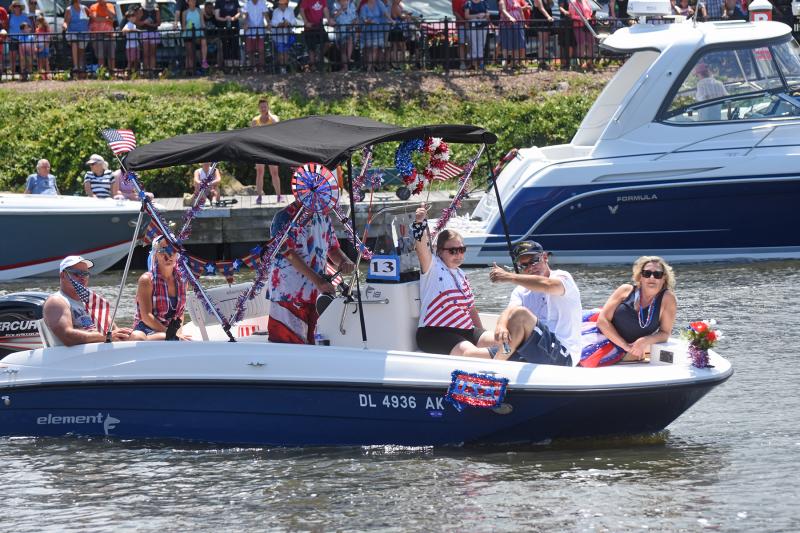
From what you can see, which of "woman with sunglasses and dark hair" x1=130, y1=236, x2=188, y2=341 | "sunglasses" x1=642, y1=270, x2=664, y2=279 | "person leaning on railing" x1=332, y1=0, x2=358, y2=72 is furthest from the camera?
"person leaning on railing" x1=332, y1=0, x2=358, y2=72

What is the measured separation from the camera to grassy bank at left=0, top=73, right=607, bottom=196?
1997 centimetres

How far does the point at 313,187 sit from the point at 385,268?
2.44 ft

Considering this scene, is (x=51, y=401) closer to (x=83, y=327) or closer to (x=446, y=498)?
(x=83, y=327)

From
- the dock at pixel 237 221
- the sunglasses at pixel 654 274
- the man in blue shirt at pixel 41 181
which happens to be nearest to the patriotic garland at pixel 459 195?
the sunglasses at pixel 654 274

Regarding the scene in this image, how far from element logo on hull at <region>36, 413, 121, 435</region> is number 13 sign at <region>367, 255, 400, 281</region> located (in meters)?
2.03

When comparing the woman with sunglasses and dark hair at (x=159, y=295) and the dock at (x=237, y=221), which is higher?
the woman with sunglasses and dark hair at (x=159, y=295)

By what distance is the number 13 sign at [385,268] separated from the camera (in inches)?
361

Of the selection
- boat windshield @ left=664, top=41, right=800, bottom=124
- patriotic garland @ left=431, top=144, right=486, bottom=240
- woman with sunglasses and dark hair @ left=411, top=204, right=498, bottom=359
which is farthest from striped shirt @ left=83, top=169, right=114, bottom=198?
woman with sunglasses and dark hair @ left=411, top=204, right=498, bottom=359

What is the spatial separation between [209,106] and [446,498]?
46.4 feet

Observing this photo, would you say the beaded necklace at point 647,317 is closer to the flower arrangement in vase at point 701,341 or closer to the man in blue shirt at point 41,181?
the flower arrangement in vase at point 701,341

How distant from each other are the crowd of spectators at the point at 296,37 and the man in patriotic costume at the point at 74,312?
44.2ft

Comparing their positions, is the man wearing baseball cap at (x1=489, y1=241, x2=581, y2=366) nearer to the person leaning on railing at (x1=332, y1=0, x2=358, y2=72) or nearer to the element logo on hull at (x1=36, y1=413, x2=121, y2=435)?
the element logo on hull at (x1=36, y1=413, x2=121, y2=435)

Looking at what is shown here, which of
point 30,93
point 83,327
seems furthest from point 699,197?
point 30,93

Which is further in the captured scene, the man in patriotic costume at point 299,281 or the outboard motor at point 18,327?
the outboard motor at point 18,327
